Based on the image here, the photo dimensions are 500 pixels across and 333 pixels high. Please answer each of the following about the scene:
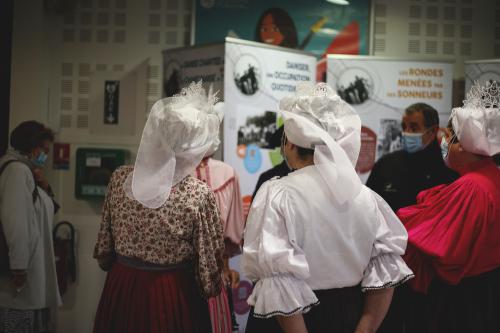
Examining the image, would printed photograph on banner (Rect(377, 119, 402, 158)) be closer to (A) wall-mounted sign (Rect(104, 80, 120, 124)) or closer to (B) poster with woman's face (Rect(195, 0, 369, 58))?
(B) poster with woman's face (Rect(195, 0, 369, 58))

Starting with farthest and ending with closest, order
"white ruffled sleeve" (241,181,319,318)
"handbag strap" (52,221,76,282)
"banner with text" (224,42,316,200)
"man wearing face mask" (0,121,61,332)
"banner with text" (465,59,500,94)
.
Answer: "handbag strap" (52,221,76,282), "banner with text" (465,59,500,94), "banner with text" (224,42,316,200), "man wearing face mask" (0,121,61,332), "white ruffled sleeve" (241,181,319,318)

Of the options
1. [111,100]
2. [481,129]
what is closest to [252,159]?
[111,100]

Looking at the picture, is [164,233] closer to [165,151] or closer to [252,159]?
[165,151]

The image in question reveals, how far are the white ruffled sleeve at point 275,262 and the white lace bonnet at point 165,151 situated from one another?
570mm

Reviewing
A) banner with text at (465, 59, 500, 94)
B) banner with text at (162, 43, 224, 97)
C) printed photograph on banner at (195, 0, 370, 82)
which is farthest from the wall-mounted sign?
banner with text at (465, 59, 500, 94)

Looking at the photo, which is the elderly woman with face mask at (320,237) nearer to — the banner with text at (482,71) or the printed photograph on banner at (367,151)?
the printed photograph on banner at (367,151)

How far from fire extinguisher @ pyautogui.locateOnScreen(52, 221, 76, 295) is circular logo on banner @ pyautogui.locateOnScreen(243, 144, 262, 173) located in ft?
5.50

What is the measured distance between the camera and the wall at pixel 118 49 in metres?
4.69

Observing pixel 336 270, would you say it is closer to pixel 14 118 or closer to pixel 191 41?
pixel 191 41

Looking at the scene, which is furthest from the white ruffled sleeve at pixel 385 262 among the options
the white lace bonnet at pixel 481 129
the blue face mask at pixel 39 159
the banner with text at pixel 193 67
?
the blue face mask at pixel 39 159

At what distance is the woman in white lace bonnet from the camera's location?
2.27 m

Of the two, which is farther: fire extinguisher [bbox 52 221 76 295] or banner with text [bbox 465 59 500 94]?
fire extinguisher [bbox 52 221 76 295]

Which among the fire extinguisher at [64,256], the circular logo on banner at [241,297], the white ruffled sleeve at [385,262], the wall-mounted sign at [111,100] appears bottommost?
the circular logo on banner at [241,297]

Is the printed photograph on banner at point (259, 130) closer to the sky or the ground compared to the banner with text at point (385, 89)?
closer to the ground
